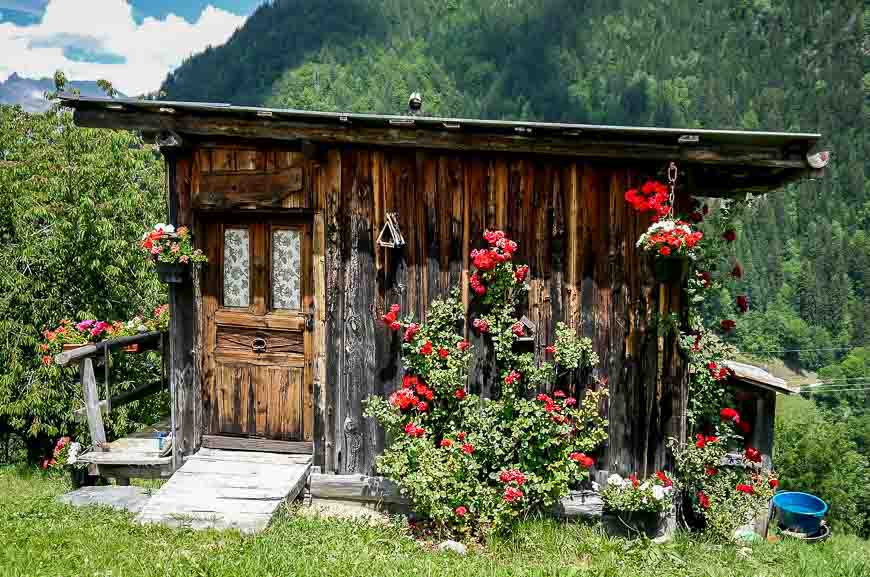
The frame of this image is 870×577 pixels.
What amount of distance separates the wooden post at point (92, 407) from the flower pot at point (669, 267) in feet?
19.1

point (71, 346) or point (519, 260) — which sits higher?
point (519, 260)

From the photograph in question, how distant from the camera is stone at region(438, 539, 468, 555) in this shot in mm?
5305

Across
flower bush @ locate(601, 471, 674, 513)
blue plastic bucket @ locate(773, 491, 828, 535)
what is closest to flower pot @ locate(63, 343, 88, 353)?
flower bush @ locate(601, 471, 674, 513)

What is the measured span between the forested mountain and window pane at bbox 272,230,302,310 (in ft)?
248

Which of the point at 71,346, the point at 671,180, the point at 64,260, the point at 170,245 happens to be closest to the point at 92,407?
the point at 71,346

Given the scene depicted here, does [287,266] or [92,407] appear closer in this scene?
[287,266]

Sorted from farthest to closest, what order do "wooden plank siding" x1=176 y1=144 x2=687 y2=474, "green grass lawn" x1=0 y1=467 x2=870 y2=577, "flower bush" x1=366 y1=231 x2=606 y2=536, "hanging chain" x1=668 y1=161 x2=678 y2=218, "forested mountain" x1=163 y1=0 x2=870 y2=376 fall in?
1. "forested mountain" x1=163 y1=0 x2=870 y2=376
2. "wooden plank siding" x1=176 y1=144 x2=687 y2=474
3. "flower bush" x1=366 y1=231 x2=606 y2=536
4. "hanging chain" x1=668 y1=161 x2=678 y2=218
5. "green grass lawn" x1=0 y1=467 x2=870 y2=577

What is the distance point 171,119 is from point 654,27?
444ft

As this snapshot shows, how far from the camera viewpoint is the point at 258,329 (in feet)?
20.7

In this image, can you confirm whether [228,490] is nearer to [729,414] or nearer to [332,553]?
[332,553]

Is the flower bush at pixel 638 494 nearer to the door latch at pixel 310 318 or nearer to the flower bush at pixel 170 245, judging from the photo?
the door latch at pixel 310 318

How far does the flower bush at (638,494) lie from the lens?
5.75 m

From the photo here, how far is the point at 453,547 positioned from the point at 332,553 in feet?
3.64

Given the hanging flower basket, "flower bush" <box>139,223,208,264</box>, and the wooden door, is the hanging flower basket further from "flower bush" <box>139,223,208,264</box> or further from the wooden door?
the wooden door
